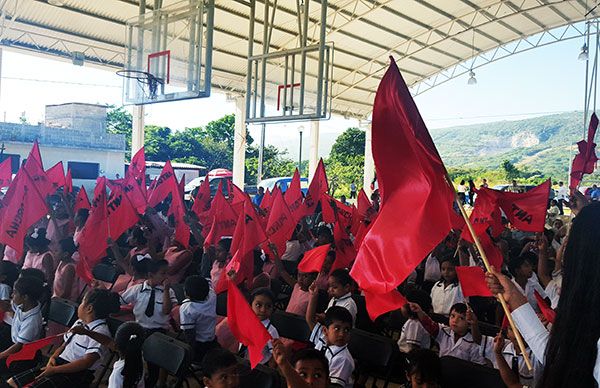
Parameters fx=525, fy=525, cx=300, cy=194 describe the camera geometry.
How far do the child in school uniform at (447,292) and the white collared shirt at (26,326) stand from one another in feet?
11.3

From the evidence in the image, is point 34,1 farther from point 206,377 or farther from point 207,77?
point 206,377

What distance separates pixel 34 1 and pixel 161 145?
106 ft

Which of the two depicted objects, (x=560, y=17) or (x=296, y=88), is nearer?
(x=296, y=88)

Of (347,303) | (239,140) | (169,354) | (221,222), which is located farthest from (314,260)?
(239,140)

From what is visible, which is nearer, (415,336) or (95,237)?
(415,336)

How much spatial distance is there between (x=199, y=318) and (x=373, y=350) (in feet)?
4.83

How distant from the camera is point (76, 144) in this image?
784 inches

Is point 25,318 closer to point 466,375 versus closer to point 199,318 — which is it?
point 199,318

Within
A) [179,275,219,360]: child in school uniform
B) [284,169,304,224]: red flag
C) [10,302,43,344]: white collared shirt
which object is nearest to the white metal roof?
[284,169,304,224]: red flag

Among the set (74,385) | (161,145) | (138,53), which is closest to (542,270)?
(74,385)

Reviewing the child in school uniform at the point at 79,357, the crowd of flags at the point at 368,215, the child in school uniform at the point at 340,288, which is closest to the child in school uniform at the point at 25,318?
the child in school uniform at the point at 79,357

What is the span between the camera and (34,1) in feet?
39.2

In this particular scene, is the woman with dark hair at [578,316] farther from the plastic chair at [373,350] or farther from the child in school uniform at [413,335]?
the child in school uniform at [413,335]

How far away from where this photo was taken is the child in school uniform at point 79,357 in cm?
346
